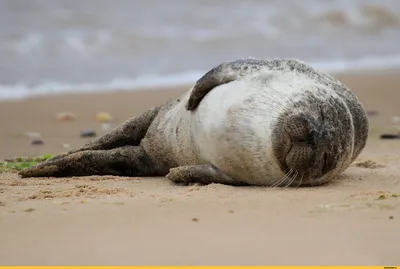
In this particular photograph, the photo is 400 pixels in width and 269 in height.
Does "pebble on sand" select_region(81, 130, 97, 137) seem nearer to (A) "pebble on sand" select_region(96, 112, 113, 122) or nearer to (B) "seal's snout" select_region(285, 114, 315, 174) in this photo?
(A) "pebble on sand" select_region(96, 112, 113, 122)

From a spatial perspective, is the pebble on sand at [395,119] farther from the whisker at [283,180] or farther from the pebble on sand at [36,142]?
the whisker at [283,180]

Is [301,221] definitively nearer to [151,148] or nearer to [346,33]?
[151,148]

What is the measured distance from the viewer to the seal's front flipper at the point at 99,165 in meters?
6.97

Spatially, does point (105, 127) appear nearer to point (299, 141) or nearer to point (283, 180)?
point (283, 180)

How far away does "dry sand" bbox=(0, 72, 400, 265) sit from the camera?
4.10 m

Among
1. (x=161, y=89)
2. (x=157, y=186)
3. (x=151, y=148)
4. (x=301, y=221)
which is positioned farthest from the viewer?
(x=161, y=89)

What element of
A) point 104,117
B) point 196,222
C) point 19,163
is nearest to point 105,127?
point 104,117

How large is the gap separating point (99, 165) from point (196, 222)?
2.43m

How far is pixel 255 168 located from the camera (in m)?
5.92

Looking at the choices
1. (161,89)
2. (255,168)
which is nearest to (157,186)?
(255,168)

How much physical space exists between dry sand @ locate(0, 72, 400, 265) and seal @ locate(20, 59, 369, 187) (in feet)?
0.52

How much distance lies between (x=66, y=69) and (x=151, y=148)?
7.68 metres

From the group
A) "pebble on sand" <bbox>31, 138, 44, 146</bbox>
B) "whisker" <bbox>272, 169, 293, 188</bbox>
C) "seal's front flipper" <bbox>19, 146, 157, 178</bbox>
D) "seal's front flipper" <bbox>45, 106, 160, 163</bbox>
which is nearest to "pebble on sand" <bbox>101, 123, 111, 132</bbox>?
"pebble on sand" <bbox>31, 138, 44, 146</bbox>

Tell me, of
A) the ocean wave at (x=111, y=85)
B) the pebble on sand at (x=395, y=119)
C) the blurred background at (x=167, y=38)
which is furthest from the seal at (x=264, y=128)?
the blurred background at (x=167, y=38)
